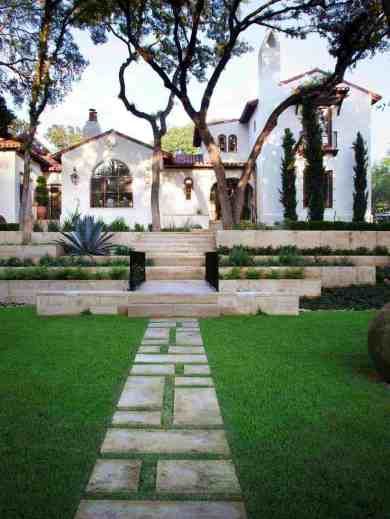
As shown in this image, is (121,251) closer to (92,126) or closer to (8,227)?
(8,227)

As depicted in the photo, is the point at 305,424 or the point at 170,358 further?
the point at 170,358

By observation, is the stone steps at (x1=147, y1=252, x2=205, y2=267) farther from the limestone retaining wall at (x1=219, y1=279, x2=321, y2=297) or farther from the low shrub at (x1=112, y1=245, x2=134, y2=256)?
the limestone retaining wall at (x1=219, y1=279, x2=321, y2=297)

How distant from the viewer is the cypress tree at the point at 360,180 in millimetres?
24031

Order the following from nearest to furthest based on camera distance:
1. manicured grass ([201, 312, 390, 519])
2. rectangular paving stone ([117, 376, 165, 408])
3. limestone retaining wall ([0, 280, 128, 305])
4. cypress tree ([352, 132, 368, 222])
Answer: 1. manicured grass ([201, 312, 390, 519])
2. rectangular paving stone ([117, 376, 165, 408])
3. limestone retaining wall ([0, 280, 128, 305])
4. cypress tree ([352, 132, 368, 222])

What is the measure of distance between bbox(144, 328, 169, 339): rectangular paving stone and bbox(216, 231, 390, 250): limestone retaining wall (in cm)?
769

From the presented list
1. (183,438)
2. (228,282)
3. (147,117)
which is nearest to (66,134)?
(147,117)

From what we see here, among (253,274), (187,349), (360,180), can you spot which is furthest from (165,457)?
(360,180)

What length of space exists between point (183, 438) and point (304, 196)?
886 inches

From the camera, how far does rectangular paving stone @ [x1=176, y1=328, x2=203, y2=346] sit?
6246 millimetres

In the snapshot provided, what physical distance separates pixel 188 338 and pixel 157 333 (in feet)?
1.92

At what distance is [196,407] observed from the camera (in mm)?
3699

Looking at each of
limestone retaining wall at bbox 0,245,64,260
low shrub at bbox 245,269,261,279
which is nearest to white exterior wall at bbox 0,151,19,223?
limestone retaining wall at bbox 0,245,64,260

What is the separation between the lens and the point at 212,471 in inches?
103

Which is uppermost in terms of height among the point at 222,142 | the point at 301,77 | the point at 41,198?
the point at 301,77
